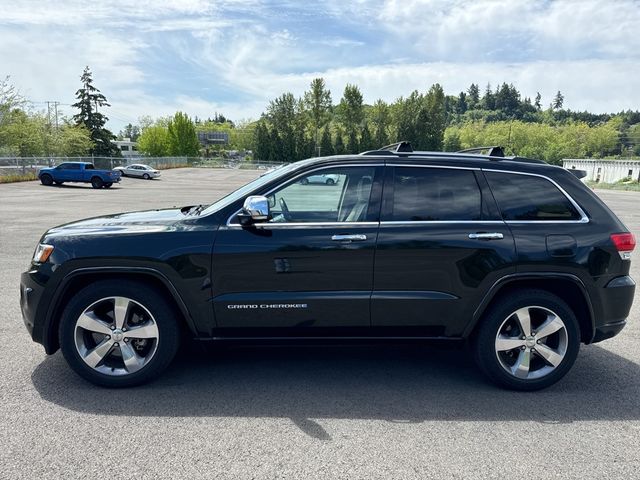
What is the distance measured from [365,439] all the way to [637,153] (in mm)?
183667

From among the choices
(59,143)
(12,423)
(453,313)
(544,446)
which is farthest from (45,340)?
(59,143)

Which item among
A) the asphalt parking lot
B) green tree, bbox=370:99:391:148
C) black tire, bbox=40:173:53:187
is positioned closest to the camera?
the asphalt parking lot

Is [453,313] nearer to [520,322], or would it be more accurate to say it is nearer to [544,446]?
[520,322]

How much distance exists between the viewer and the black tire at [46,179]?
28.9 metres

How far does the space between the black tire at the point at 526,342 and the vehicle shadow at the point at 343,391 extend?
0.45 ft

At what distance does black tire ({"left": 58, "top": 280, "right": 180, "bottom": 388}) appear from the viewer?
11.4 ft

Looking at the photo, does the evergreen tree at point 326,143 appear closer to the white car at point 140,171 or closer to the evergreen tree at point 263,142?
the evergreen tree at point 263,142

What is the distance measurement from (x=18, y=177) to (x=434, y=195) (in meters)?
34.7

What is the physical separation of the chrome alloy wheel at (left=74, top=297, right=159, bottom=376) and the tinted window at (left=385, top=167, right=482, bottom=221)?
2090 mm

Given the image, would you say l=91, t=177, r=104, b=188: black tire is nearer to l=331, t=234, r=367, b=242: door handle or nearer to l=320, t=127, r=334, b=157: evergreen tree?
l=331, t=234, r=367, b=242: door handle

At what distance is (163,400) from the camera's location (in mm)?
3393

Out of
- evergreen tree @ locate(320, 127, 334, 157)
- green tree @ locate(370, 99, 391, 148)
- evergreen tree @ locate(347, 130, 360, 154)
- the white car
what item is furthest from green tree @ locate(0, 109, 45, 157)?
green tree @ locate(370, 99, 391, 148)

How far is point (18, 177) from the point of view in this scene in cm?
3094

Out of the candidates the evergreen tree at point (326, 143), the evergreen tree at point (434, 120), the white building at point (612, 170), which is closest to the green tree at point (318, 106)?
the evergreen tree at point (326, 143)
